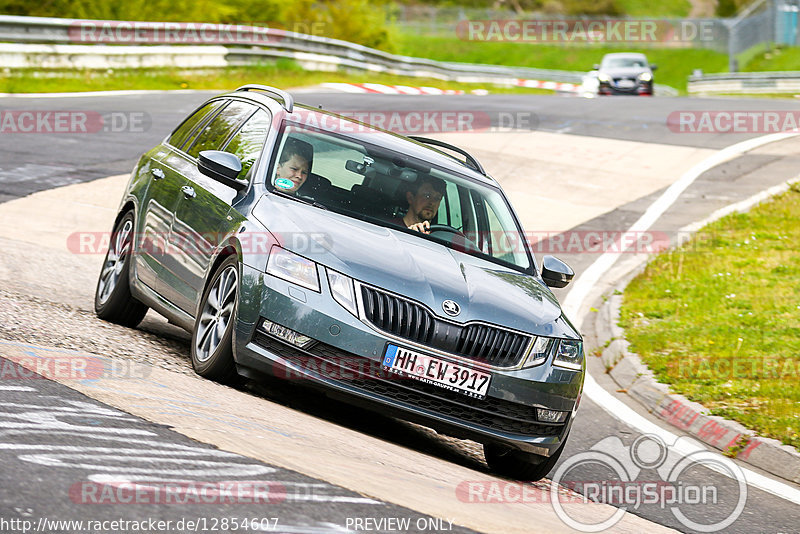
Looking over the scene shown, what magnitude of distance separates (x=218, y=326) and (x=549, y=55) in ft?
231

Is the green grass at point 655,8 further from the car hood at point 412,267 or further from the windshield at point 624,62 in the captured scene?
the car hood at point 412,267

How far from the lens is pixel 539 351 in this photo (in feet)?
21.1

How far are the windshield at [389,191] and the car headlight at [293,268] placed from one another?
32.0 inches

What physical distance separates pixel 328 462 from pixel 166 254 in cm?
302

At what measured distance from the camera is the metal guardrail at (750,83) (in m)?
40.0

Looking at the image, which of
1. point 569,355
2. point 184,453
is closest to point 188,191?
point 569,355

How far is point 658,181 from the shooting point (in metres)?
19.0

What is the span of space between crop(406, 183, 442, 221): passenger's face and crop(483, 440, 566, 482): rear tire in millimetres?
1507

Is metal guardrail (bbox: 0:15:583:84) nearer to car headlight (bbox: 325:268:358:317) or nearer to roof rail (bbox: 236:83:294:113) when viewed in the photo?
roof rail (bbox: 236:83:294:113)

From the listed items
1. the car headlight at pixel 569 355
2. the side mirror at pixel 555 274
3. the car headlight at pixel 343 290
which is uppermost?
the car headlight at pixel 343 290

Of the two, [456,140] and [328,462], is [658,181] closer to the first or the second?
[456,140]
